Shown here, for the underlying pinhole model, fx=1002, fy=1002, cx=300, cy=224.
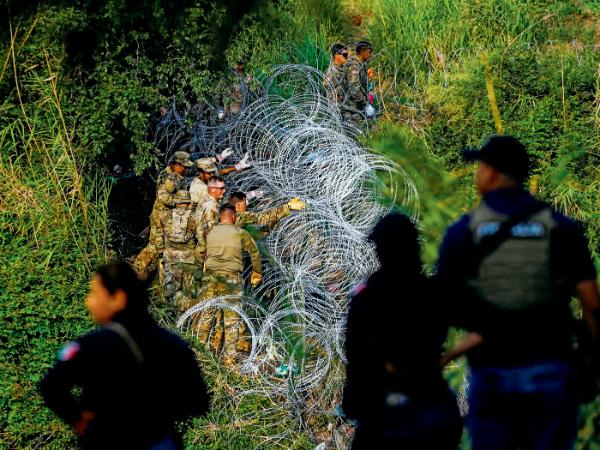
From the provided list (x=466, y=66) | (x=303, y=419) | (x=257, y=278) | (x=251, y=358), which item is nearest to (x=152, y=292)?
(x=257, y=278)

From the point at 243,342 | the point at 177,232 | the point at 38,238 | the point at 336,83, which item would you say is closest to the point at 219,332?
the point at 243,342

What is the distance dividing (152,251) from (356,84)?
3470mm

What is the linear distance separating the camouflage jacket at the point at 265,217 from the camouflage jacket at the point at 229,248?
0.64 ft

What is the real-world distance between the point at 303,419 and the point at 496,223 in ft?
16.1

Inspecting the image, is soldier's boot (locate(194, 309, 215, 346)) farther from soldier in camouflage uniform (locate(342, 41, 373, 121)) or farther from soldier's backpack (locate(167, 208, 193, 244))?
soldier in camouflage uniform (locate(342, 41, 373, 121))

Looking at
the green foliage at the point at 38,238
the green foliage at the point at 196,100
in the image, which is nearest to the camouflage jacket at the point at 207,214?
the green foliage at the point at 196,100

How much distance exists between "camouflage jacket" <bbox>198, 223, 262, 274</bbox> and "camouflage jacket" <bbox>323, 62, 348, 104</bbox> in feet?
8.96

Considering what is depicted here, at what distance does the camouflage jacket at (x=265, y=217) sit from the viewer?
10.3 m

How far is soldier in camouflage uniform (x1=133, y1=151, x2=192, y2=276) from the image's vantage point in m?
10.9

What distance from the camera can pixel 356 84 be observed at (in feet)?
41.4

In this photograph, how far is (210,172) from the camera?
440 inches

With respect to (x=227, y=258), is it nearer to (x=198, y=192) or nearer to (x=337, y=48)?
(x=198, y=192)

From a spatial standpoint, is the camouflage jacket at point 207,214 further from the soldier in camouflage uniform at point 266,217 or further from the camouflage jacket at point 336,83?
the camouflage jacket at point 336,83

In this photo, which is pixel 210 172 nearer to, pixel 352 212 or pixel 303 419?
pixel 352 212
